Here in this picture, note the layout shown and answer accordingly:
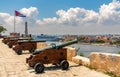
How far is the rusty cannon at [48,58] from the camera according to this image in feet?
31.7

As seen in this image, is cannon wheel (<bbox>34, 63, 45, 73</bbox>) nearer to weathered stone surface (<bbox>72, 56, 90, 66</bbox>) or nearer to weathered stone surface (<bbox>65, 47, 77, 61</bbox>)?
weathered stone surface (<bbox>72, 56, 90, 66</bbox>)

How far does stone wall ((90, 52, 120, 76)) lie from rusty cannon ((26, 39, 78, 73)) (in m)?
1.16

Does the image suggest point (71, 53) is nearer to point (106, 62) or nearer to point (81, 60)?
point (81, 60)

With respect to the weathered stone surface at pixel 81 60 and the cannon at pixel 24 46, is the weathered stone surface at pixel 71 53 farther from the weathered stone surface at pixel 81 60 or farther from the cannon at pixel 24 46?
the cannon at pixel 24 46

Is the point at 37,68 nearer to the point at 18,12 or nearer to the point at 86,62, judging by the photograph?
the point at 86,62

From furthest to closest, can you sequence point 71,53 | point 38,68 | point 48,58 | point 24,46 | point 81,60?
point 24,46 → point 71,53 → point 81,60 → point 48,58 → point 38,68

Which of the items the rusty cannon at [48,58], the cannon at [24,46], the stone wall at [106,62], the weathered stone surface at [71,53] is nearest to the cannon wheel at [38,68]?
the rusty cannon at [48,58]

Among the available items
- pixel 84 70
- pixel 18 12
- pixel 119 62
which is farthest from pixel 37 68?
pixel 18 12

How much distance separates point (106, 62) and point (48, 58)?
2444 millimetres

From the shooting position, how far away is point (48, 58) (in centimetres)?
1003

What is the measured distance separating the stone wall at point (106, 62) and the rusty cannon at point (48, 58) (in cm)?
Answer: 116

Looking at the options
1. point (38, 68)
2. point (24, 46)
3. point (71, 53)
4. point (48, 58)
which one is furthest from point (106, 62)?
point (24, 46)

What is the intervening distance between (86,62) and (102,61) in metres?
1.36

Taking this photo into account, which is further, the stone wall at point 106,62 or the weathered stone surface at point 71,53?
the weathered stone surface at point 71,53
